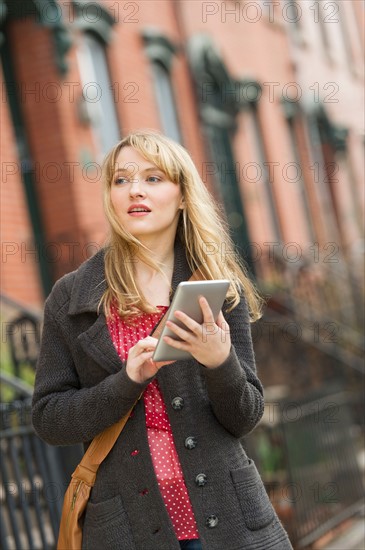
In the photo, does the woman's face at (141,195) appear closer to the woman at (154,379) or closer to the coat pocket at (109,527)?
the woman at (154,379)

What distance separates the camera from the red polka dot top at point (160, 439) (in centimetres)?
303

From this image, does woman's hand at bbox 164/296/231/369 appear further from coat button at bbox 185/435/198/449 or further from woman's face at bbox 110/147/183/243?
woman's face at bbox 110/147/183/243

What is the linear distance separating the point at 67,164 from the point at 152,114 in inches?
107

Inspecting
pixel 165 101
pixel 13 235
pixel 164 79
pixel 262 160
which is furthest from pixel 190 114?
pixel 13 235

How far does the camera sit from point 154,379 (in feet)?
10.3

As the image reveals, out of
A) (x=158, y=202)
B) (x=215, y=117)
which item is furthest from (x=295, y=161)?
(x=158, y=202)

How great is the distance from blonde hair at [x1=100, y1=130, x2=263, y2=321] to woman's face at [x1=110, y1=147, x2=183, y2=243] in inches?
0.9

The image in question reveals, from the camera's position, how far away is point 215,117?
15664mm

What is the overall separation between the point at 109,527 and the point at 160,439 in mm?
288

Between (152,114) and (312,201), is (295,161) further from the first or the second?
(152,114)

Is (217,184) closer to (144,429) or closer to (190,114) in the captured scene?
(190,114)

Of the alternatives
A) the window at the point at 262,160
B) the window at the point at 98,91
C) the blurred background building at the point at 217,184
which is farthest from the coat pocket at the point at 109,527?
the window at the point at 262,160

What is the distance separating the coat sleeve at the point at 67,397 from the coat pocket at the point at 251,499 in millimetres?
399

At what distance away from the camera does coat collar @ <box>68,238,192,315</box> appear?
3164 mm
